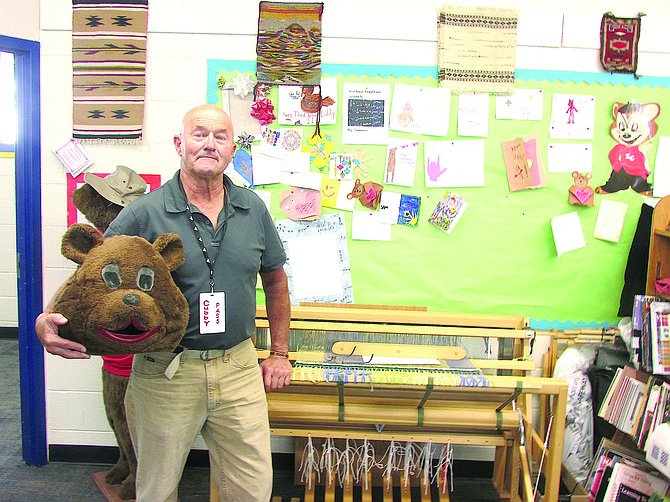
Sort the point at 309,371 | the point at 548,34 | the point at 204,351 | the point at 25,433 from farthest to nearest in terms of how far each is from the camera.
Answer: the point at 25,433
the point at 548,34
the point at 309,371
the point at 204,351

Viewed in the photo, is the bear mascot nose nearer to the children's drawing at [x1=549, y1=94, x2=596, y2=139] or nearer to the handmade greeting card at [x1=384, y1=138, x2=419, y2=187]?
the handmade greeting card at [x1=384, y1=138, x2=419, y2=187]

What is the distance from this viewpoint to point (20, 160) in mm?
2355

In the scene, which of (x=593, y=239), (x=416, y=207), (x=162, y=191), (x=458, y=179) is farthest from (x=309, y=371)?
(x=593, y=239)

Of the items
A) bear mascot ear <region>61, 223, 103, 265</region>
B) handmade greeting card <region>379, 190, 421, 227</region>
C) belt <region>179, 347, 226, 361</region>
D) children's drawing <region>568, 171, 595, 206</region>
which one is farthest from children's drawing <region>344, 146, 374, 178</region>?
bear mascot ear <region>61, 223, 103, 265</region>

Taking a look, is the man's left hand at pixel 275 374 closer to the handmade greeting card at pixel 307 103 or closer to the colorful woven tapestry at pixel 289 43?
the handmade greeting card at pixel 307 103

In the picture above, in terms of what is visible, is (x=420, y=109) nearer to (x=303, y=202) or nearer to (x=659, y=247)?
(x=303, y=202)

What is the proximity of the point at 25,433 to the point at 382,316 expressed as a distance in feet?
5.93

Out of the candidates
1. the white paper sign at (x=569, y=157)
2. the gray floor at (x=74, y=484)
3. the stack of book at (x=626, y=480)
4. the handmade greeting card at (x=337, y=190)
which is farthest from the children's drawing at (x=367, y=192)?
the stack of book at (x=626, y=480)

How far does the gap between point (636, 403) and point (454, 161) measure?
1263mm

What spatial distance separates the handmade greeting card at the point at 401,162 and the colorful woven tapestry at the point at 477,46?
31 centimetres

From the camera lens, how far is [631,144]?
2.34m

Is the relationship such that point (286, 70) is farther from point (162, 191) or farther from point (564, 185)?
point (564, 185)

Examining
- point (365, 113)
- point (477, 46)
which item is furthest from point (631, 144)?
point (365, 113)

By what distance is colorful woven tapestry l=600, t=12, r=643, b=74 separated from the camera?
228cm
